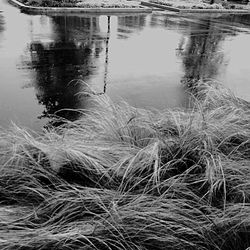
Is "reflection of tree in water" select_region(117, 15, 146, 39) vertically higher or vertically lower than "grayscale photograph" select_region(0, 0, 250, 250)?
lower

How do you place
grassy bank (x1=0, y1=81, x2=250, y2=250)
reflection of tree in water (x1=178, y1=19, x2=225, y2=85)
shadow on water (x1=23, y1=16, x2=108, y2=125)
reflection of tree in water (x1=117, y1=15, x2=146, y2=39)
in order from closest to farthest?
grassy bank (x1=0, y1=81, x2=250, y2=250)
shadow on water (x1=23, y1=16, x2=108, y2=125)
reflection of tree in water (x1=178, y1=19, x2=225, y2=85)
reflection of tree in water (x1=117, y1=15, x2=146, y2=39)

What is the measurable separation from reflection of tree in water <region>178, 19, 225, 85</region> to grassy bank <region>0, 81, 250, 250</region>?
402 centimetres

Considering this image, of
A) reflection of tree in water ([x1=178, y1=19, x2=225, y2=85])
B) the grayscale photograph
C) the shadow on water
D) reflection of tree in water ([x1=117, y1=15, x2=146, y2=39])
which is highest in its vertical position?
the grayscale photograph

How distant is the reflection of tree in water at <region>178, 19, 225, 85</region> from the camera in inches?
318

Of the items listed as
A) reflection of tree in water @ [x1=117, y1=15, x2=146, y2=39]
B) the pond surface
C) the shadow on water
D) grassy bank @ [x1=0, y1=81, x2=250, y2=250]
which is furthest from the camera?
reflection of tree in water @ [x1=117, y1=15, x2=146, y2=39]

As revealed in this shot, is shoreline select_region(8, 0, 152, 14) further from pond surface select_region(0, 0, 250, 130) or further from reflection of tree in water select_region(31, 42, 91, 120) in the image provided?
reflection of tree in water select_region(31, 42, 91, 120)

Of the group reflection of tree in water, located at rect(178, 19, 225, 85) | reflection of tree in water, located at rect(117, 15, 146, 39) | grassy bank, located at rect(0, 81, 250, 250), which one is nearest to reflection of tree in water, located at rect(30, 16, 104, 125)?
grassy bank, located at rect(0, 81, 250, 250)

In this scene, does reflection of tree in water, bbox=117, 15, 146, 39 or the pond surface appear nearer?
the pond surface

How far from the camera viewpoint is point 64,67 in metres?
7.37

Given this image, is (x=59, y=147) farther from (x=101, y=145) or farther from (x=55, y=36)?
(x=55, y=36)

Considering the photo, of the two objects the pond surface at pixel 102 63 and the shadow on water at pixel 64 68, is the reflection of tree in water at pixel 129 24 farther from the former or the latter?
the shadow on water at pixel 64 68

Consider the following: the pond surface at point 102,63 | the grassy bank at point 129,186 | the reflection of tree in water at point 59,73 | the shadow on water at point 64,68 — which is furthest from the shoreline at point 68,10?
the grassy bank at point 129,186

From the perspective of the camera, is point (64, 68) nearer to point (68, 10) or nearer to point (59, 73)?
point (59, 73)

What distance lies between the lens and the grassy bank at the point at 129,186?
2.21 meters
